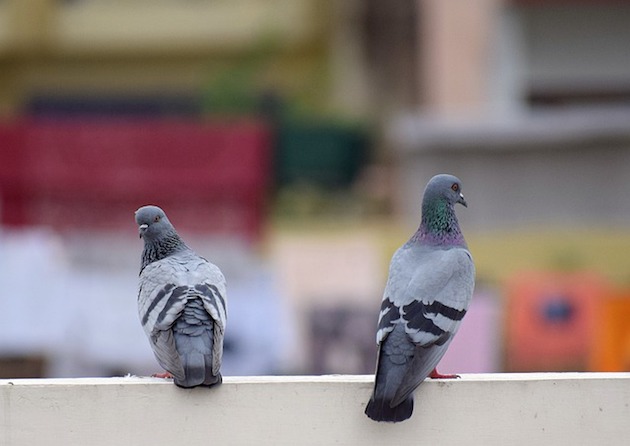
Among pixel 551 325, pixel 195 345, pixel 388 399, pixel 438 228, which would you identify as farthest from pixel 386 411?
pixel 551 325

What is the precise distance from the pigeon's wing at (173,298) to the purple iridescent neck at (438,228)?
Answer: 0.85 metres

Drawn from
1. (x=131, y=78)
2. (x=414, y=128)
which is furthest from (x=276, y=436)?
(x=131, y=78)

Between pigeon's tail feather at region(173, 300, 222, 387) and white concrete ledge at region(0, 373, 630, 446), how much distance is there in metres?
0.09

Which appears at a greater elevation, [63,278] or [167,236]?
[167,236]

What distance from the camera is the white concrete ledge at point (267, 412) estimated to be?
197 inches

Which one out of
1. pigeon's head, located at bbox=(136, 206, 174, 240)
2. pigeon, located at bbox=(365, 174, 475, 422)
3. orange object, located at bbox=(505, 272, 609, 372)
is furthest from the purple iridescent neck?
orange object, located at bbox=(505, 272, 609, 372)

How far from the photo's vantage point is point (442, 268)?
5391mm

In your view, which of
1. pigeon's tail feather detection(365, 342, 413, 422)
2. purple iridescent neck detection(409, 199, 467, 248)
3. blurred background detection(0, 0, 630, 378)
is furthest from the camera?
blurred background detection(0, 0, 630, 378)

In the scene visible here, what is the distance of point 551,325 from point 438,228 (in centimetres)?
626

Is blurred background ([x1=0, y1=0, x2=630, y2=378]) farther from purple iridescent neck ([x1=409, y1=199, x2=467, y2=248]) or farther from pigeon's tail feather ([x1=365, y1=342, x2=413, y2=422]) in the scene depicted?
pigeon's tail feather ([x1=365, y1=342, x2=413, y2=422])

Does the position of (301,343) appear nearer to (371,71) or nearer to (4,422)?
(4,422)

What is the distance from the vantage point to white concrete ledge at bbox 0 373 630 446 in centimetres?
502

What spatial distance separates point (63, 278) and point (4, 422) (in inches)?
295

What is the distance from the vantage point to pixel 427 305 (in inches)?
204
